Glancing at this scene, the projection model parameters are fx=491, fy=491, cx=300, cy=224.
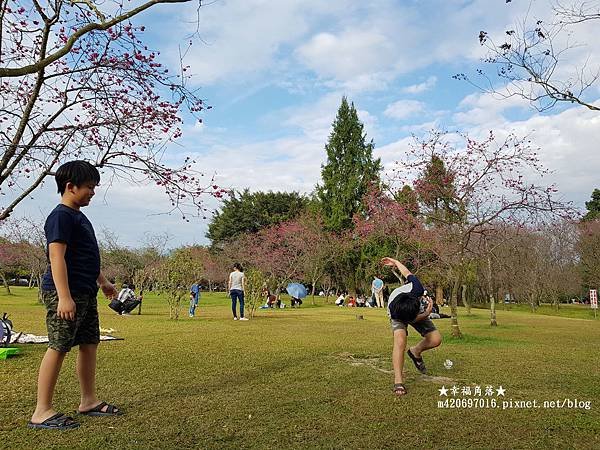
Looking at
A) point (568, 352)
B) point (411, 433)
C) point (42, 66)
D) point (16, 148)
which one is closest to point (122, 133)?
point (16, 148)

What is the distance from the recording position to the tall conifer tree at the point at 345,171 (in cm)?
3697

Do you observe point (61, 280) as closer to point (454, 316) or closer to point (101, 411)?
point (101, 411)

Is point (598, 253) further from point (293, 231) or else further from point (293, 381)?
point (293, 381)

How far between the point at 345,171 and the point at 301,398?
34.7m

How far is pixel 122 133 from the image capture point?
221 inches

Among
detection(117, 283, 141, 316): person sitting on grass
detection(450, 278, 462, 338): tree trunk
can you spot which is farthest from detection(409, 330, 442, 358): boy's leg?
detection(117, 283, 141, 316): person sitting on grass

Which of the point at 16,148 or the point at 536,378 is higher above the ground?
the point at 16,148

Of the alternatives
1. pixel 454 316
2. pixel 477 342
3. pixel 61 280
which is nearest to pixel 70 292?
pixel 61 280

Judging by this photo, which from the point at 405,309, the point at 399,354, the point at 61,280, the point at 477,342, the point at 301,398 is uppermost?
the point at 61,280

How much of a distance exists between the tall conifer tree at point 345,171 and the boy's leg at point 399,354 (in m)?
31.7

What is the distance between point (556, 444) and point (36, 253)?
24.9 meters

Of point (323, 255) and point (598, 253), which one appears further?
point (323, 255)

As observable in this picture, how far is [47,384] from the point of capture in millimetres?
Result: 3291

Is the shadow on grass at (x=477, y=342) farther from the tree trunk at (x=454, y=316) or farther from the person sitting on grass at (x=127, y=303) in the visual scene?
the person sitting on grass at (x=127, y=303)
